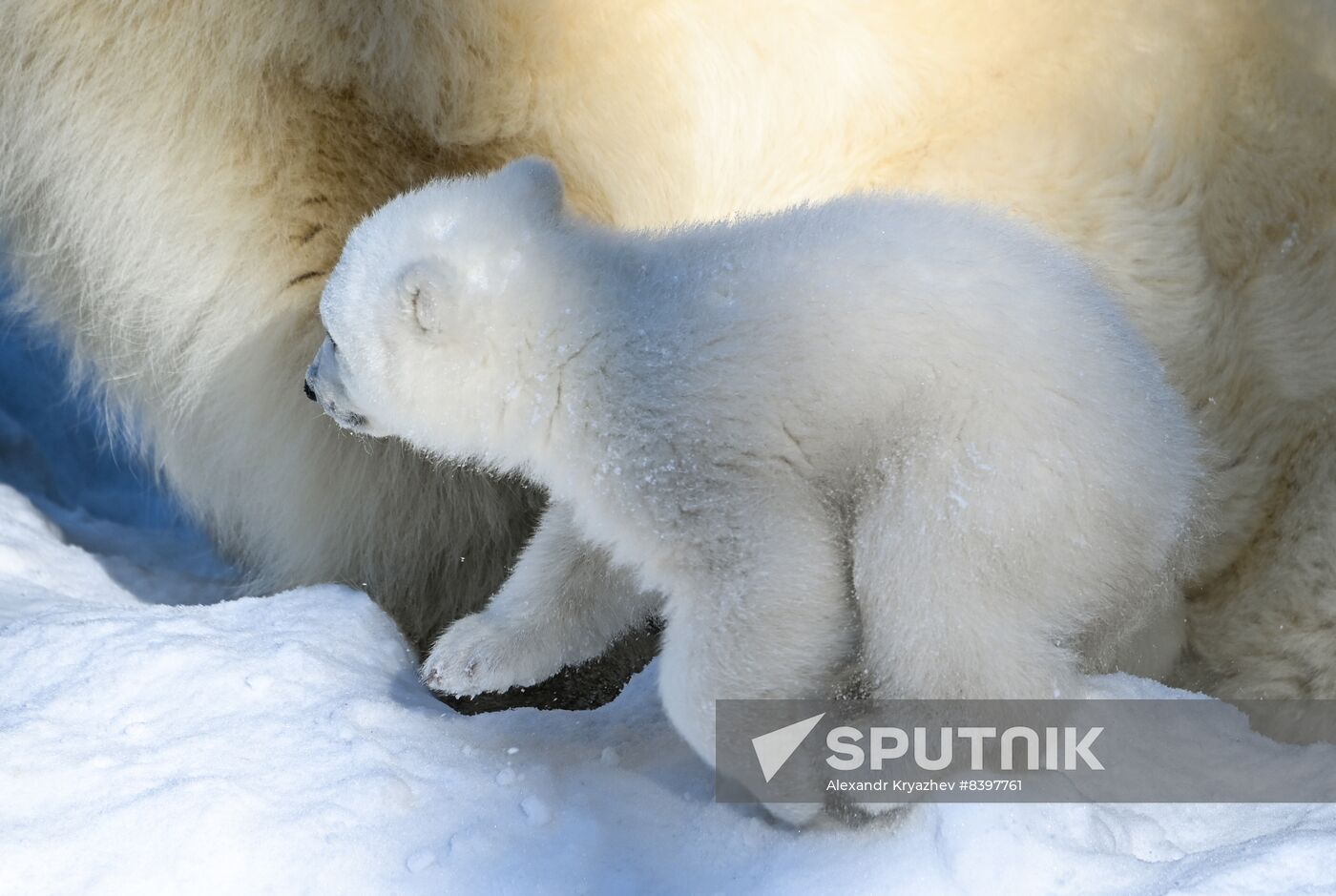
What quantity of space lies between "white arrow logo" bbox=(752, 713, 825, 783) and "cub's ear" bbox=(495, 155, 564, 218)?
579mm

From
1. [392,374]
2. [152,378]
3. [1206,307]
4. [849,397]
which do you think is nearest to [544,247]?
[392,374]

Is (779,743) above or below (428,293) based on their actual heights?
below

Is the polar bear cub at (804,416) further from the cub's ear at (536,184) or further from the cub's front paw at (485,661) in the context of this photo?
the cub's front paw at (485,661)

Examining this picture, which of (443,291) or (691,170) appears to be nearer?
(443,291)

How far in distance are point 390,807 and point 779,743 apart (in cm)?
38

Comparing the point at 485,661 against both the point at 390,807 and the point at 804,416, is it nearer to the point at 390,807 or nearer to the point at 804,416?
the point at 390,807

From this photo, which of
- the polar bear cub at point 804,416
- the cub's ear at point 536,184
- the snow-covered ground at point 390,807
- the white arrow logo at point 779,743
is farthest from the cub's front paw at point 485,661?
the cub's ear at point 536,184

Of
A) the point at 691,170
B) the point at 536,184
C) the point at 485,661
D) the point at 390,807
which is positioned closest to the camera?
the point at 390,807

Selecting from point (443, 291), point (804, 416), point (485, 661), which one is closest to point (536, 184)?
point (443, 291)

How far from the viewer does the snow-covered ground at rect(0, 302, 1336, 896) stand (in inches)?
47.6

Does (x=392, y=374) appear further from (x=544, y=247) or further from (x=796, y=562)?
(x=796, y=562)

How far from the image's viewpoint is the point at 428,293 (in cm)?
136

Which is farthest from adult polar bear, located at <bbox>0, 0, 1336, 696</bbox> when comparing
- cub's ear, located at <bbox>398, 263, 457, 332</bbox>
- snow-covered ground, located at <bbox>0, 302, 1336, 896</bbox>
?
cub's ear, located at <bbox>398, 263, 457, 332</bbox>

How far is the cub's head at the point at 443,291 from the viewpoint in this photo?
1.38 meters
